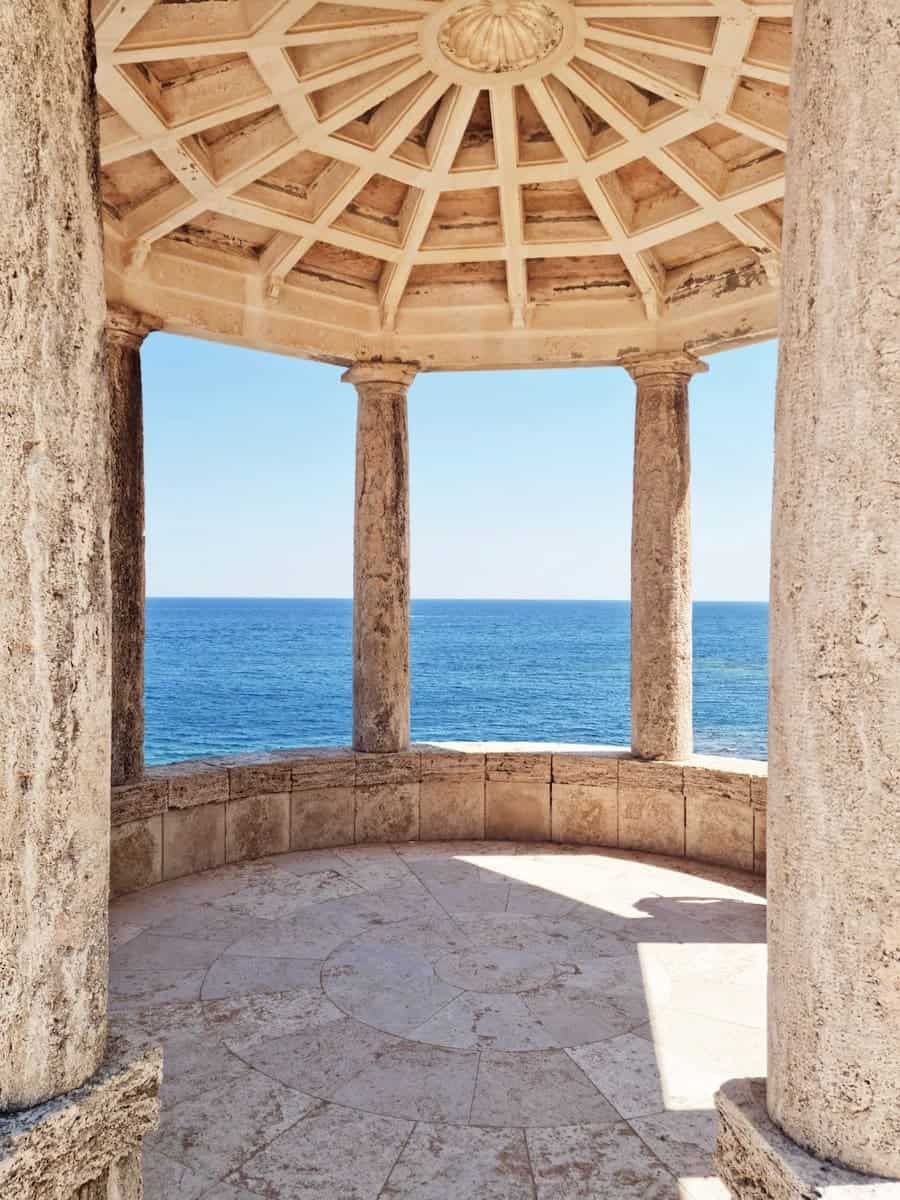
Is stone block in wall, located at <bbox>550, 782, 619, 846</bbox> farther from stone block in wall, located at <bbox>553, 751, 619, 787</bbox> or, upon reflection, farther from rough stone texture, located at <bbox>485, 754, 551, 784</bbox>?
rough stone texture, located at <bbox>485, 754, 551, 784</bbox>

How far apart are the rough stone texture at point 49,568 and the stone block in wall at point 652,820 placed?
12298 mm

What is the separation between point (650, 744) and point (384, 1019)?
798 centimetres

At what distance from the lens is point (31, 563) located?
3.54 meters

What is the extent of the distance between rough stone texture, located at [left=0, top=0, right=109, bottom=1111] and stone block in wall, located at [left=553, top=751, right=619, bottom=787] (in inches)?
484

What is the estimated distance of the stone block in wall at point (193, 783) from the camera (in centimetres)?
1351

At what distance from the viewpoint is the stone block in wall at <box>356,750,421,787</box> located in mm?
15305

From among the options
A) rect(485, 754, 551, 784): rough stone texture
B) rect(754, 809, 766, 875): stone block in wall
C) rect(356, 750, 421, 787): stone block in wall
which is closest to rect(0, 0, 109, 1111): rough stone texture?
rect(356, 750, 421, 787): stone block in wall

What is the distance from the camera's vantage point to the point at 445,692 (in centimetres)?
11288

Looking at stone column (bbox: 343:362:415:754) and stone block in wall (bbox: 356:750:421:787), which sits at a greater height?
stone column (bbox: 343:362:415:754)

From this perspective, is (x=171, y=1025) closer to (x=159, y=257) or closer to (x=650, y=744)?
(x=650, y=744)

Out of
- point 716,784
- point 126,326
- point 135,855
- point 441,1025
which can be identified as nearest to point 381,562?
point 126,326

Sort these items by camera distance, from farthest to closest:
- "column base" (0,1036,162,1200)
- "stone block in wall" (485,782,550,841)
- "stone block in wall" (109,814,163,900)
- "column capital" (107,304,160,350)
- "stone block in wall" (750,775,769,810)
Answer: "stone block in wall" (485,782,550,841) < "stone block in wall" (750,775,769,810) < "column capital" (107,304,160,350) < "stone block in wall" (109,814,163,900) < "column base" (0,1036,162,1200)

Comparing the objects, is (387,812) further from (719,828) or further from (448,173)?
(448,173)

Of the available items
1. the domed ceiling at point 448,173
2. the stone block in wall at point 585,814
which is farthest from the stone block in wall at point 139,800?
the domed ceiling at point 448,173
